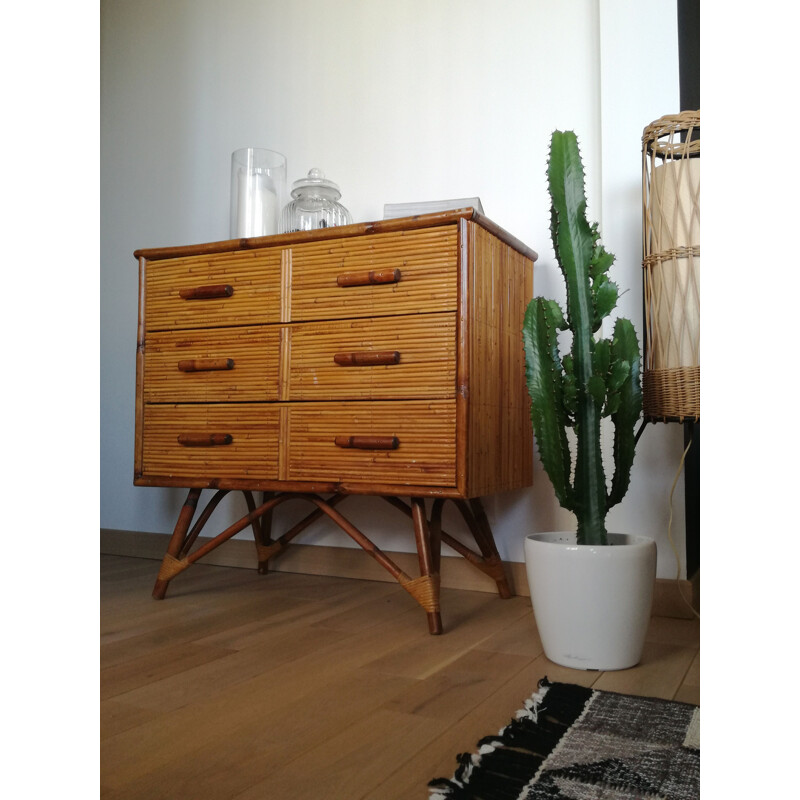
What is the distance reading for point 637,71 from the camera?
5.90ft

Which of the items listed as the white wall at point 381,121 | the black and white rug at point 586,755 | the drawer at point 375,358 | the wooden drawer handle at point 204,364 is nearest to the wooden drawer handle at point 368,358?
the drawer at point 375,358

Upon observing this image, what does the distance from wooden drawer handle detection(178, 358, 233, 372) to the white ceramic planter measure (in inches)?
36.1

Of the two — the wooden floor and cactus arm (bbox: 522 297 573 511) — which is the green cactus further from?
the wooden floor

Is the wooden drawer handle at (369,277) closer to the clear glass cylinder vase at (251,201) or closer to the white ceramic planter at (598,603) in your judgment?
the clear glass cylinder vase at (251,201)

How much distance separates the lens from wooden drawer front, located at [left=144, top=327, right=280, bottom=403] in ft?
5.86

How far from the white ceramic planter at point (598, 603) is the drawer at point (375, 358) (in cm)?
44

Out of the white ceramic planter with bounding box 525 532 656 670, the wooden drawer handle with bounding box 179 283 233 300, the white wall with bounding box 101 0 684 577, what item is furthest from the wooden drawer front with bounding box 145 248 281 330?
the white ceramic planter with bounding box 525 532 656 670

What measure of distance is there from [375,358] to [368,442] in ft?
0.59
